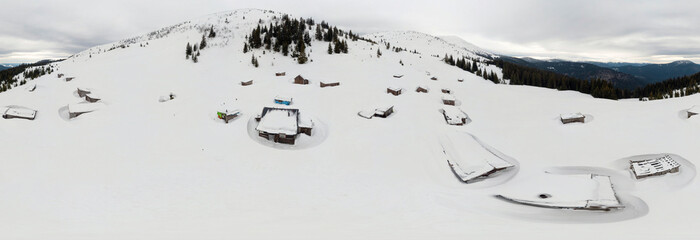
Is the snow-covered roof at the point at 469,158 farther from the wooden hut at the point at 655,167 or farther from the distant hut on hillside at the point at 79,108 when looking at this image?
the distant hut on hillside at the point at 79,108

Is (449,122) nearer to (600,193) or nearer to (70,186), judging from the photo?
(600,193)

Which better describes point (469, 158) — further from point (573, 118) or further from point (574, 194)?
point (573, 118)

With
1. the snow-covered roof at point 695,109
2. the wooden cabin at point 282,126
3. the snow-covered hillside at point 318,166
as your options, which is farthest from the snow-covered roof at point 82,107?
the snow-covered roof at point 695,109

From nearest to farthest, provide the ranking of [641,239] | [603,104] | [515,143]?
[641,239] → [515,143] → [603,104]

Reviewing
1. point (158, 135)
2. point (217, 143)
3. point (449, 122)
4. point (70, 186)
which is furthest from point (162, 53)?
point (449, 122)

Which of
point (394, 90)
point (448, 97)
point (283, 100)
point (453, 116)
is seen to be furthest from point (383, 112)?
point (448, 97)

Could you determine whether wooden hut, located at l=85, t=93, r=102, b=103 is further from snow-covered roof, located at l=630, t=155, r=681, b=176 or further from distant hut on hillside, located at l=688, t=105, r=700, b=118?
distant hut on hillside, located at l=688, t=105, r=700, b=118
